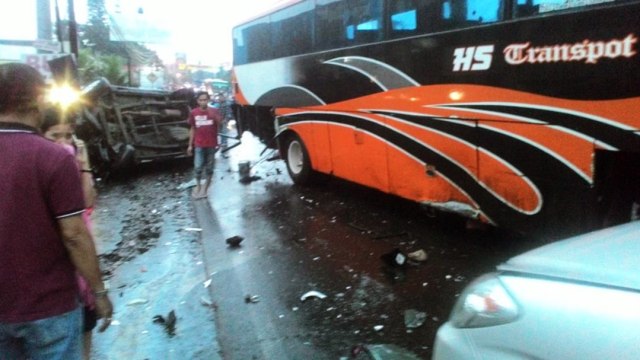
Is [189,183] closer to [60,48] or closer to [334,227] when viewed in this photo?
[334,227]

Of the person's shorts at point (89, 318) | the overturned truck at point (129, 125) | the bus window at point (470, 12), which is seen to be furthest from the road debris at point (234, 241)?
the overturned truck at point (129, 125)

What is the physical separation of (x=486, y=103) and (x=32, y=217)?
14.2ft

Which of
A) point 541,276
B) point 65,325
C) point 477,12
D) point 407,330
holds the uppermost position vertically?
point 477,12

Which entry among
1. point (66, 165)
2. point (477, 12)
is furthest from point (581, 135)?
point (66, 165)

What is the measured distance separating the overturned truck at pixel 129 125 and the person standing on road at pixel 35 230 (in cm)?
945

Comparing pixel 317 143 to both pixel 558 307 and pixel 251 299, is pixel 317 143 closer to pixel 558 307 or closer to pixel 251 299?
pixel 251 299

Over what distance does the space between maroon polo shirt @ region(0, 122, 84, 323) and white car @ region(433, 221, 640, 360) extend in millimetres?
1641

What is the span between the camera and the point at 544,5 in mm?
4637

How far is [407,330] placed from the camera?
4078mm

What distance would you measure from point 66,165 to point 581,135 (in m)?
3.95

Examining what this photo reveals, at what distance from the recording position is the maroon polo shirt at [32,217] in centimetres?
201

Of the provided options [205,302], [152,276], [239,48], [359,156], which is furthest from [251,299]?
[239,48]

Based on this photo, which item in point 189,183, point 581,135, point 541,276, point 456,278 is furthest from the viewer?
point 189,183

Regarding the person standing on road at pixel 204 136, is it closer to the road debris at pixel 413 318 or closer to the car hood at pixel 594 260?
the road debris at pixel 413 318
